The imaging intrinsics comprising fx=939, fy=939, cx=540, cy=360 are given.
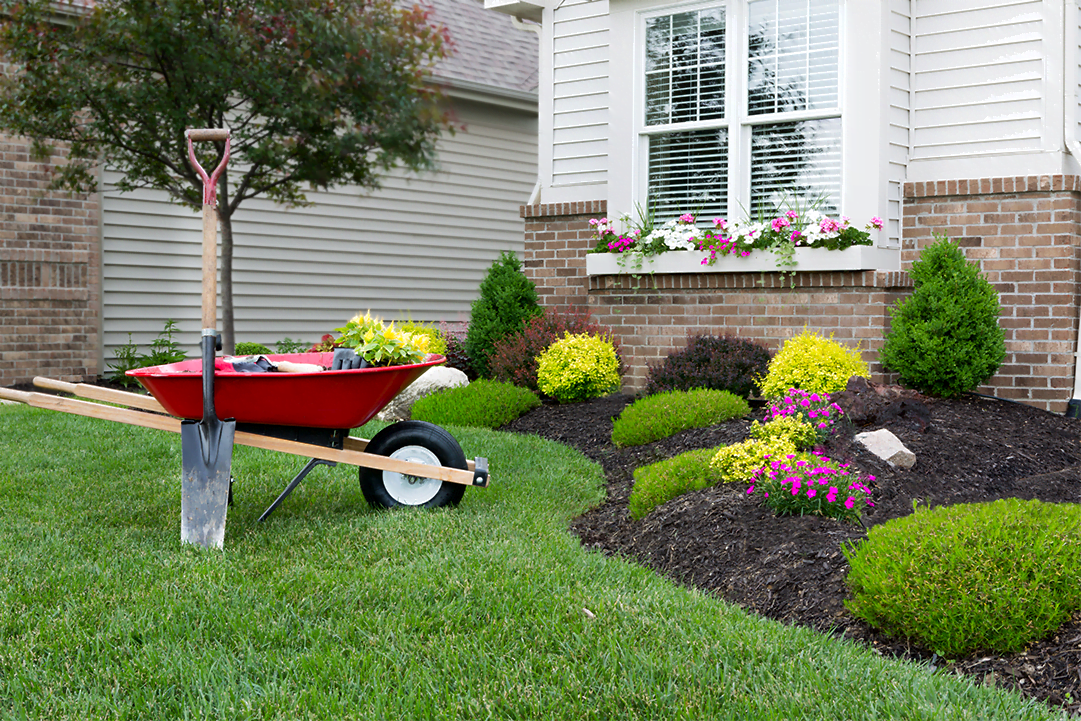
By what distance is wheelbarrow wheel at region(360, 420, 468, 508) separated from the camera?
4.35 meters

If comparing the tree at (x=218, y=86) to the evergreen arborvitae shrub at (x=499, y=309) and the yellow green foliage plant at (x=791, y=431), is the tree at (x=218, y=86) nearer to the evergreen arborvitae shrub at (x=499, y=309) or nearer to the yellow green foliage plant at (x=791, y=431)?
the evergreen arborvitae shrub at (x=499, y=309)

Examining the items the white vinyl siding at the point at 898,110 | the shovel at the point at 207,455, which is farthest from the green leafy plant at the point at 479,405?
the shovel at the point at 207,455

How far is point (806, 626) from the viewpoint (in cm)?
308

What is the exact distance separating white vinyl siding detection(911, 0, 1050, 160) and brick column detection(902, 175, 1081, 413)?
1.10 feet

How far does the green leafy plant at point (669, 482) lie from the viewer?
439cm

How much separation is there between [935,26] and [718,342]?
3046 mm

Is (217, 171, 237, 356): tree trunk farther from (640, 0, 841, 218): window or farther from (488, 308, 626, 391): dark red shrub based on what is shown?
(640, 0, 841, 218): window

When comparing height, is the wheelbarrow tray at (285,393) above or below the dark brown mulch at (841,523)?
above

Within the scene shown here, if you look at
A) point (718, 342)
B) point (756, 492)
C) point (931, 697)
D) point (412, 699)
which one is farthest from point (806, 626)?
point (718, 342)

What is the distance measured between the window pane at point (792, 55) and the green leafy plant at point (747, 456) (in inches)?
158

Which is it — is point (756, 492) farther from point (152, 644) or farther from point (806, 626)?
point (152, 644)

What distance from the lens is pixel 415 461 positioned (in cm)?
439

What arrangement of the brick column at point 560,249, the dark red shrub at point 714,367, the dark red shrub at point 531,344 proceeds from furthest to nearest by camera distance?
the brick column at point 560,249, the dark red shrub at point 531,344, the dark red shrub at point 714,367

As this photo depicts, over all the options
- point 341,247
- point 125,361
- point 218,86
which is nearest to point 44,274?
point 125,361
